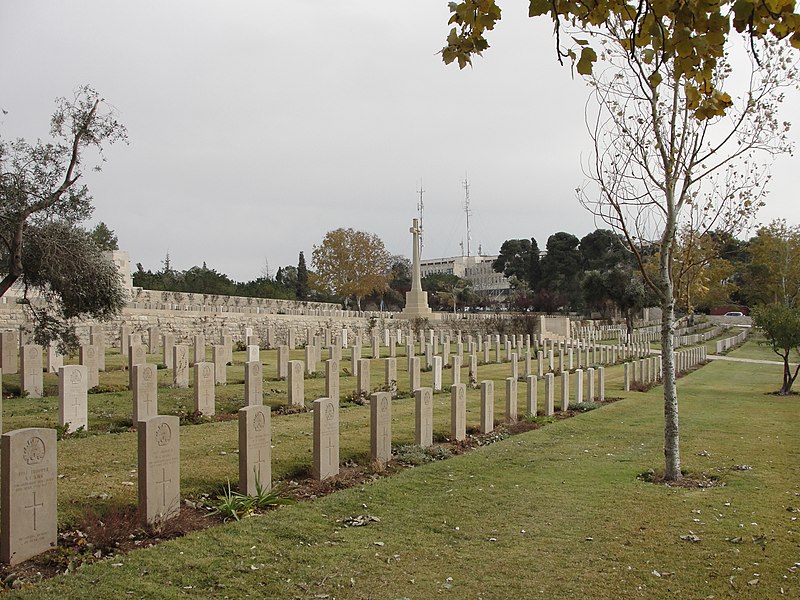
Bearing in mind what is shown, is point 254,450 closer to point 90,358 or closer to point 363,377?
point 363,377

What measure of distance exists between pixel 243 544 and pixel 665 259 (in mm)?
6880

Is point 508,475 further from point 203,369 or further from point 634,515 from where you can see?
point 203,369

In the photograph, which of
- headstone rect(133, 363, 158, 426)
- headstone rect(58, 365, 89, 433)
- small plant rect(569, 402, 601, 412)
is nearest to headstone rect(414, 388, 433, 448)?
headstone rect(133, 363, 158, 426)

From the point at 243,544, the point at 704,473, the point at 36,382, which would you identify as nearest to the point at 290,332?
the point at 36,382

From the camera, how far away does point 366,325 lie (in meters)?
43.3

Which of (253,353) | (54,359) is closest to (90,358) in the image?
(54,359)

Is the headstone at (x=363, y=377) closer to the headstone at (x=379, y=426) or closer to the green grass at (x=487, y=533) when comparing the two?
the green grass at (x=487, y=533)

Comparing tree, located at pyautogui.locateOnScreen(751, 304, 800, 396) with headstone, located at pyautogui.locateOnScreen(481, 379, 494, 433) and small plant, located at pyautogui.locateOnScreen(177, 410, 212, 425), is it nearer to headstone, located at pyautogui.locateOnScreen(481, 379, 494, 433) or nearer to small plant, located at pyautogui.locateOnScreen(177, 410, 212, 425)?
headstone, located at pyautogui.locateOnScreen(481, 379, 494, 433)

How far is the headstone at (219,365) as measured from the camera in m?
16.5

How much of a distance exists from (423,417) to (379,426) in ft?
4.82

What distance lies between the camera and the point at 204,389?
1252cm

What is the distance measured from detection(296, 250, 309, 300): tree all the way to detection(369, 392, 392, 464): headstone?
216 feet

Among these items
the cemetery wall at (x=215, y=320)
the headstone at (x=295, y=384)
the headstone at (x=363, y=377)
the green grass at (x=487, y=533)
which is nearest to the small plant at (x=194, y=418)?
the green grass at (x=487, y=533)

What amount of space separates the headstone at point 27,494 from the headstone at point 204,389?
6.41 m
